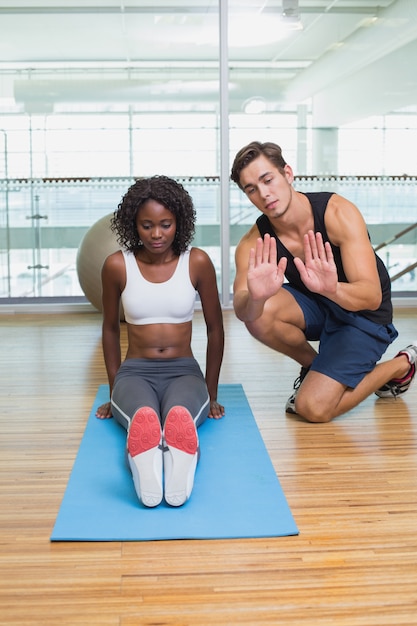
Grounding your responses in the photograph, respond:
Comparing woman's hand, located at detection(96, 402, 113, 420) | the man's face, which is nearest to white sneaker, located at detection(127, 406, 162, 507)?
woman's hand, located at detection(96, 402, 113, 420)

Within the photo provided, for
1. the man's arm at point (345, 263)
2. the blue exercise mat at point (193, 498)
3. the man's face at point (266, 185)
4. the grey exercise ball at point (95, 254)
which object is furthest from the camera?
the grey exercise ball at point (95, 254)

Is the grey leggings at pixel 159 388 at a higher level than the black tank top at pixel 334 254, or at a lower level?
lower

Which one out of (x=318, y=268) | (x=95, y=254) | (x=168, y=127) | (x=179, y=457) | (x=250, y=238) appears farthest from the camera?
(x=168, y=127)

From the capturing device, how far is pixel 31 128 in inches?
199

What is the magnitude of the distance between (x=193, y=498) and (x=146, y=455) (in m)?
0.18

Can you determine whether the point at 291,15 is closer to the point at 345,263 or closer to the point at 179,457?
the point at 345,263

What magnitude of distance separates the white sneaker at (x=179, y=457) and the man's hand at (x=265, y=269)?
591 millimetres

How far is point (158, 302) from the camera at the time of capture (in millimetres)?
2545

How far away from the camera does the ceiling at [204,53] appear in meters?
4.92

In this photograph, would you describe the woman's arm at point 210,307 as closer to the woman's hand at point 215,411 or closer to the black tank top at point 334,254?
the woman's hand at point 215,411

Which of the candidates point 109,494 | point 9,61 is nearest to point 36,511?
point 109,494

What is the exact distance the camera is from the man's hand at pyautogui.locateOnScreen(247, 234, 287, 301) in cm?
239

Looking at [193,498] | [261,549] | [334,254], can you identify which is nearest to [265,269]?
[334,254]

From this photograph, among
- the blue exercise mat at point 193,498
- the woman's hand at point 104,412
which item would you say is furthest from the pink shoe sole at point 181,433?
the woman's hand at point 104,412
